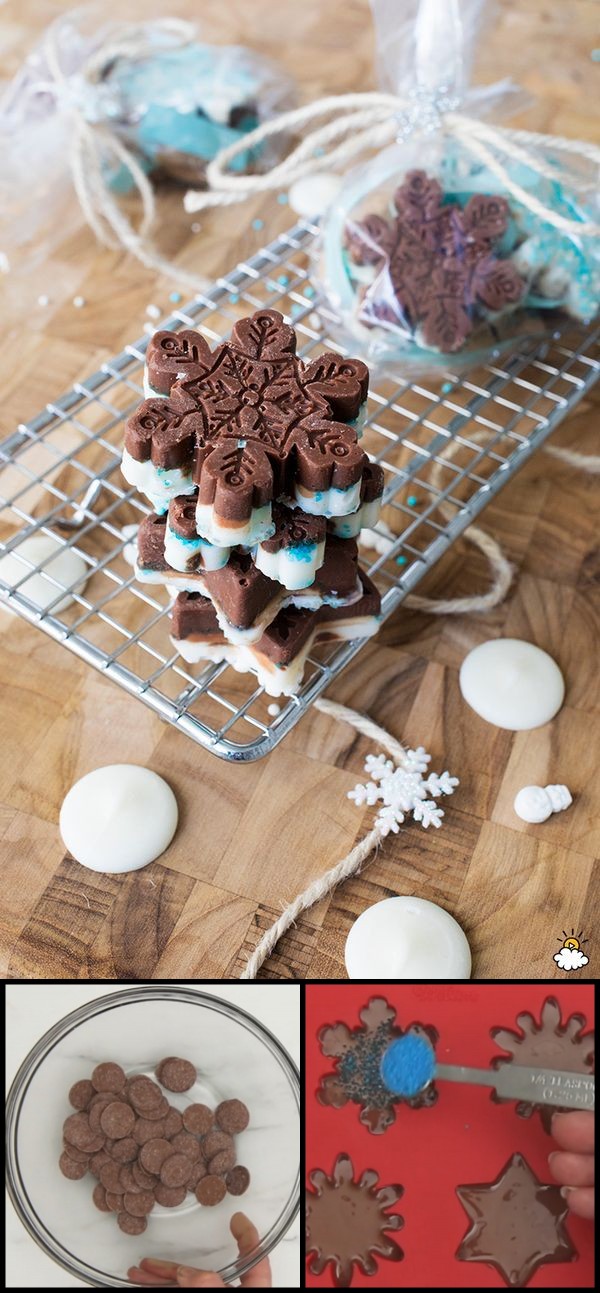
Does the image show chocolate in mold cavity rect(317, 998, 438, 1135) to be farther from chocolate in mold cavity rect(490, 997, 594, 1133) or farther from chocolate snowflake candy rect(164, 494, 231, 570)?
chocolate snowflake candy rect(164, 494, 231, 570)

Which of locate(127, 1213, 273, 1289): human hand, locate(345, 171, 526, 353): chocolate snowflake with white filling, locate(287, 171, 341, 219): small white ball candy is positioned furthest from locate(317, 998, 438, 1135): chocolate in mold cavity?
locate(287, 171, 341, 219): small white ball candy

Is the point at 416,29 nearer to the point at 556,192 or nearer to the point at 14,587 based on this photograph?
the point at 556,192

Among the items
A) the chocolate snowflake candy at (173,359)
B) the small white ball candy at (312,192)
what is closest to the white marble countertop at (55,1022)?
the chocolate snowflake candy at (173,359)

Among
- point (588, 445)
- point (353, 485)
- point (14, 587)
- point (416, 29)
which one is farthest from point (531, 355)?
point (14, 587)

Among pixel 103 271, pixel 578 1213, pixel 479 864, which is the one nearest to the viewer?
pixel 578 1213

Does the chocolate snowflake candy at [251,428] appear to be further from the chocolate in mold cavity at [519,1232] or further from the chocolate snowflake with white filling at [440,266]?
the chocolate in mold cavity at [519,1232]
